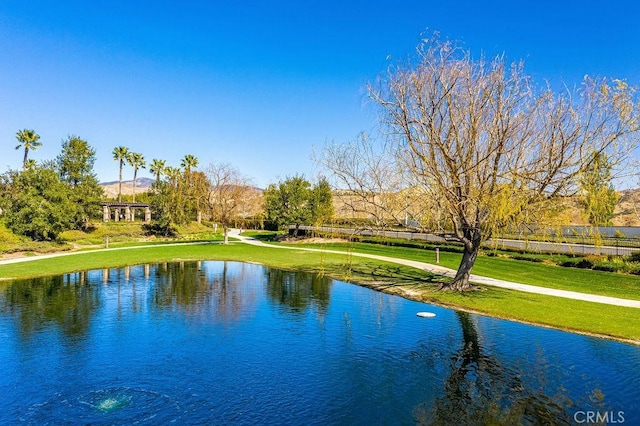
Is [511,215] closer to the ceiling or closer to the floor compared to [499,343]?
closer to the ceiling

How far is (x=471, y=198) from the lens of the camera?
18453 mm

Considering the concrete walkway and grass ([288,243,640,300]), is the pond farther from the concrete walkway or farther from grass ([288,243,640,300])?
grass ([288,243,640,300])

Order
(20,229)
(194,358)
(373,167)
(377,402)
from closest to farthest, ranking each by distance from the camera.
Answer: (377,402)
(194,358)
(373,167)
(20,229)

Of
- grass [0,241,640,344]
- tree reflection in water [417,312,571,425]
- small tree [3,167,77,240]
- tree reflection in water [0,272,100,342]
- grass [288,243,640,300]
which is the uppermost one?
small tree [3,167,77,240]

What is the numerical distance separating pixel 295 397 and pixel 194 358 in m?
3.78

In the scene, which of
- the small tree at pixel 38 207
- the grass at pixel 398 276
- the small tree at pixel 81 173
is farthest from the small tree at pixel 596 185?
the small tree at pixel 81 173

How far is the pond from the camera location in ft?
30.1

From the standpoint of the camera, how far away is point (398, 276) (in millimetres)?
26734

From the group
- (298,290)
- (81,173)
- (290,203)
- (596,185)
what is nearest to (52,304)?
(298,290)

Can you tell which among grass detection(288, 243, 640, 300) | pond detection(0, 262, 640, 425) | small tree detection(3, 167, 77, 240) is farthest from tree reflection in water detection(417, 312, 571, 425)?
small tree detection(3, 167, 77, 240)

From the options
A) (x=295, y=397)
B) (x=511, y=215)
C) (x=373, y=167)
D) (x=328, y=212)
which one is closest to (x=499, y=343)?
(x=511, y=215)

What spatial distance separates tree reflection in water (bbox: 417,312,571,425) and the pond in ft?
0.14

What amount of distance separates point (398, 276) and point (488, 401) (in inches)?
667

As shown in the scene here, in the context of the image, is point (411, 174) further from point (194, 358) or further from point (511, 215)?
point (194, 358)
